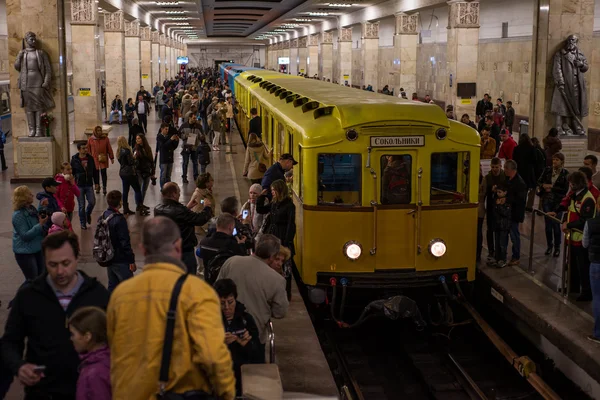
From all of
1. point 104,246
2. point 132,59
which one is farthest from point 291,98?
point 132,59

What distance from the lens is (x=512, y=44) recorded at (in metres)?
30.6

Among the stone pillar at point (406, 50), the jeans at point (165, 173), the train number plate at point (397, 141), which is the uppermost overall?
the stone pillar at point (406, 50)

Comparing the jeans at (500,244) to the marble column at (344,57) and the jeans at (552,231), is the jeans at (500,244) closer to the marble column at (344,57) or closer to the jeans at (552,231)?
the jeans at (552,231)

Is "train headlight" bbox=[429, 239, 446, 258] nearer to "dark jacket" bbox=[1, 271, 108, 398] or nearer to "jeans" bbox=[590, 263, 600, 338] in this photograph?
"jeans" bbox=[590, 263, 600, 338]

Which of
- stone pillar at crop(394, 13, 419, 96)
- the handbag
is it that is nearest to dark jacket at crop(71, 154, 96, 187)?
the handbag

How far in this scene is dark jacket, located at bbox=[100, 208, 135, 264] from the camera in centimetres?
838

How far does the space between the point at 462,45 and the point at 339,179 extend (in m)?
19.6

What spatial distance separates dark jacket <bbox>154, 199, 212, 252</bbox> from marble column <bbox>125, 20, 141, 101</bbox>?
33.8 meters

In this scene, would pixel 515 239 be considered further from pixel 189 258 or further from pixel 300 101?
pixel 189 258

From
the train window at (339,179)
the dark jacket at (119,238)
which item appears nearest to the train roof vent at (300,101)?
the train window at (339,179)

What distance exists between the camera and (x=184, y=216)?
8.74m

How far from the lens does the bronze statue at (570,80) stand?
18.8 meters

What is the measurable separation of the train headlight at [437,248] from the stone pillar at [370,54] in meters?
32.9

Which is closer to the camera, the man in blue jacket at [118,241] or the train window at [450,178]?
the man in blue jacket at [118,241]
